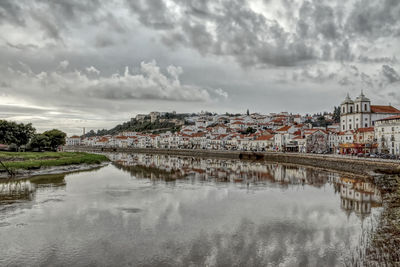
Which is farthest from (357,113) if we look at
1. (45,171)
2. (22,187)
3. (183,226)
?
(22,187)

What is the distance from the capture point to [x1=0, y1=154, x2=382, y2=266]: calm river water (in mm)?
12547

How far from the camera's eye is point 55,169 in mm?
43125

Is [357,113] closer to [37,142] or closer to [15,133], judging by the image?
[37,142]

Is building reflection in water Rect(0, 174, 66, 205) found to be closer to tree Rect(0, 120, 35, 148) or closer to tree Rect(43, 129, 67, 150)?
tree Rect(0, 120, 35, 148)

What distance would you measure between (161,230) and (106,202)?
8.46 meters

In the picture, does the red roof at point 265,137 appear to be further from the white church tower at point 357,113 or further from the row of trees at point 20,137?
the row of trees at point 20,137

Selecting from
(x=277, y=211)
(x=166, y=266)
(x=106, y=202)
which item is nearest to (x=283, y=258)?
(x=166, y=266)

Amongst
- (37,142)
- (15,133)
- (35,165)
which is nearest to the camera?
(35,165)

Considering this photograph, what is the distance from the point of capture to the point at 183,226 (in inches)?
657

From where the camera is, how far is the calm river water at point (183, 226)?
41.2ft

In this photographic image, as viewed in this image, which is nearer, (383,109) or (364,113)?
(364,113)

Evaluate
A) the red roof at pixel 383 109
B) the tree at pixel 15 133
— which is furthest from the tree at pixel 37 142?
the red roof at pixel 383 109

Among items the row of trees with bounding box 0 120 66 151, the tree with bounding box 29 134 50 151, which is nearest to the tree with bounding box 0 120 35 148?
the row of trees with bounding box 0 120 66 151

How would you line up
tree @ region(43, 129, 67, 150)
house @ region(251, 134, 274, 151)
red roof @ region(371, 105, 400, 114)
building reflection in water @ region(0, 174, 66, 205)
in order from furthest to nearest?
1. house @ region(251, 134, 274, 151)
2. red roof @ region(371, 105, 400, 114)
3. tree @ region(43, 129, 67, 150)
4. building reflection in water @ region(0, 174, 66, 205)
